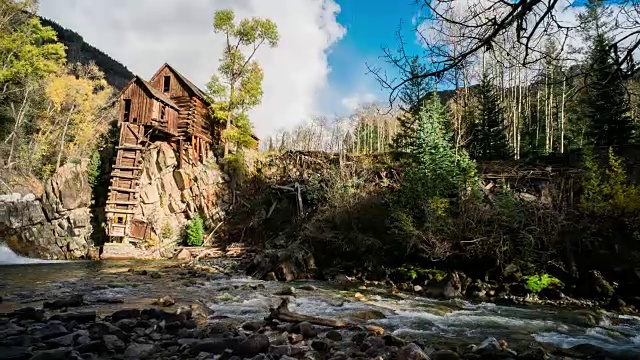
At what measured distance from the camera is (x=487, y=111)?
26047 mm

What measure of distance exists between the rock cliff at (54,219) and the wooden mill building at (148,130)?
6.37ft

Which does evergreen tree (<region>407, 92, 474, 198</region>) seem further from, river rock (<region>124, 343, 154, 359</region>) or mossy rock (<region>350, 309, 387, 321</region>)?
river rock (<region>124, 343, 154, 359</region>)

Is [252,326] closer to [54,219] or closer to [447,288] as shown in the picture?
[447,288]

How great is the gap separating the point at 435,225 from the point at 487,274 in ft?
7.75

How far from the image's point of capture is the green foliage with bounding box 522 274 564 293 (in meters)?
11.1

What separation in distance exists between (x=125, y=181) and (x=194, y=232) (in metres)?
5.82

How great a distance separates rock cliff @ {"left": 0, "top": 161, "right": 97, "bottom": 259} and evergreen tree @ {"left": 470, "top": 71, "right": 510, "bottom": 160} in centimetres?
2522

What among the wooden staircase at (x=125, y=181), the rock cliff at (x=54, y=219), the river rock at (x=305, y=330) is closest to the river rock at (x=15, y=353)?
the river rock at (x=305, y=330)

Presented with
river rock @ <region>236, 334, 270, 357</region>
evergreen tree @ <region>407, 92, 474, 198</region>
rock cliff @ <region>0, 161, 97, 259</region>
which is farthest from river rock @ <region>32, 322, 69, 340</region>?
rock cliff @ <region>0, 161, 97, 259</region>

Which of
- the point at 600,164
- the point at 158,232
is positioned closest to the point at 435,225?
the point at 600,164

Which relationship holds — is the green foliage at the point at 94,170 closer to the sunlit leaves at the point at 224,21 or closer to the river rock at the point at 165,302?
the sunlit leaves at the point at 224,21

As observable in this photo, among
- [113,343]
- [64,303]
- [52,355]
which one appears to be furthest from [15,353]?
[64,303]

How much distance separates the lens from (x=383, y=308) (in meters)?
9.45

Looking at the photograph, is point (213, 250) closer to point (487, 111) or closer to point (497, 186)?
point (497, 186)
